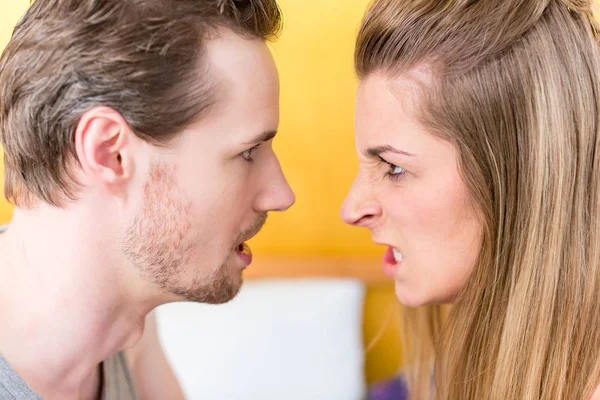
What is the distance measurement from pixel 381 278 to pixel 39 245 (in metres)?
1.11

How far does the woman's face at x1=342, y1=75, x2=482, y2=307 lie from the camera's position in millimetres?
1120

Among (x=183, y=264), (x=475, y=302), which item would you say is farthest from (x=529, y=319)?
(x=183, y=264)

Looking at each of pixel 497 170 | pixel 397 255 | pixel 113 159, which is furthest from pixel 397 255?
pixel 113 159

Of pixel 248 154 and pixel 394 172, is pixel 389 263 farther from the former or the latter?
pixel 248 154

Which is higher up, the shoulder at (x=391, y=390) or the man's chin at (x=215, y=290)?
the man's chin at (x=215, y=290)

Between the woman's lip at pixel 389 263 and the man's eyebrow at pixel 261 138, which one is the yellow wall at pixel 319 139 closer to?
the woman's lip at pixel 389 263

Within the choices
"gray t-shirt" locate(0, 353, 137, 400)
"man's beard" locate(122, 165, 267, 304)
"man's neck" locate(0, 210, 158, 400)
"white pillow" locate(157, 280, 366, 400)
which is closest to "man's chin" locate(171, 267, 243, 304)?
"man's beard" locate(122, 165, 267, 304)

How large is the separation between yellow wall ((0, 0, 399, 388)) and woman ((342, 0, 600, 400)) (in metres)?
0.63

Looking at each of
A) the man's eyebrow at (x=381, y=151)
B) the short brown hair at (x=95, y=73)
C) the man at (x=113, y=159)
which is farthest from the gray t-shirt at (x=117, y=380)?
the man's eyebrow at (x=381, y=151)

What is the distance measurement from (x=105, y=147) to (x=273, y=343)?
3.05 ft

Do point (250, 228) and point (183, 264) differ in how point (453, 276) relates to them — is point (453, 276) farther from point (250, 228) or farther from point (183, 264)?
point (183, 264)

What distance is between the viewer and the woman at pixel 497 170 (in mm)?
1073

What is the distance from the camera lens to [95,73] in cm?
97

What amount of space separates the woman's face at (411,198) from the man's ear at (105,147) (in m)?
0.42
